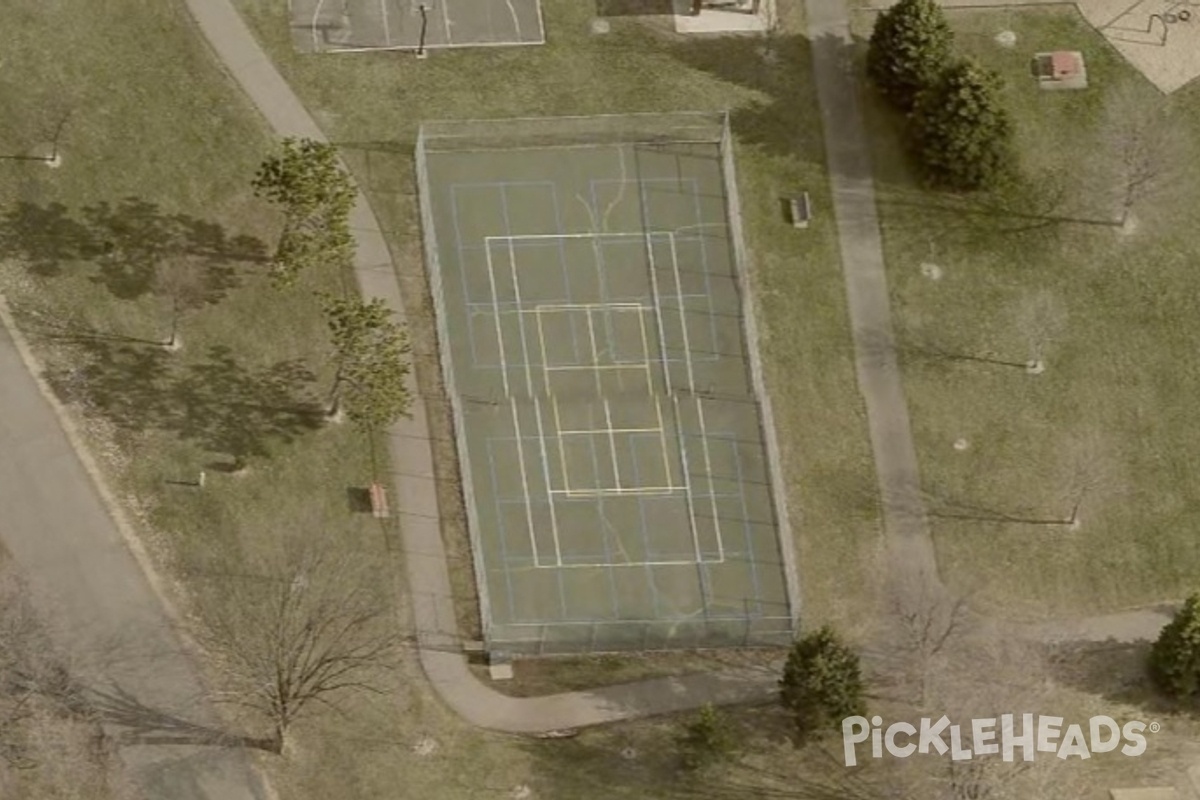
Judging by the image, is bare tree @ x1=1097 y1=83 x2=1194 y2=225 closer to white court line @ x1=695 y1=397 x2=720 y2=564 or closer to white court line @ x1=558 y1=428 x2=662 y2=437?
white court line @ x1=695 y1=397 x2=720 y2=564

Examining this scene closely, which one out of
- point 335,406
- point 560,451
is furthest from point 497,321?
point 335,406

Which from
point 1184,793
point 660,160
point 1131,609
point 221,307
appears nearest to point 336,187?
point 221,307

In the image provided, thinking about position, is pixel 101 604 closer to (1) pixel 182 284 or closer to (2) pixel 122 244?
(1) pixel 182 284

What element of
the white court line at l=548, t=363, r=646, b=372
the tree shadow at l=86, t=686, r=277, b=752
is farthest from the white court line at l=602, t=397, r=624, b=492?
the tree shadow at l=86, t=686, r=277, b=752

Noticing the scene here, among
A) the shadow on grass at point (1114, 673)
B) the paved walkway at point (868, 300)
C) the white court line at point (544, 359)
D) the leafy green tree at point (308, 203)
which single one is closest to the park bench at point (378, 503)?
the white court line at point (544, 359)

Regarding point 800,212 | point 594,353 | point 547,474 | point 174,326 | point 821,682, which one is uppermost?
point 800,212

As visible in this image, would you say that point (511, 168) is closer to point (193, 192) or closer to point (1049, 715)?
point (193, 192)
